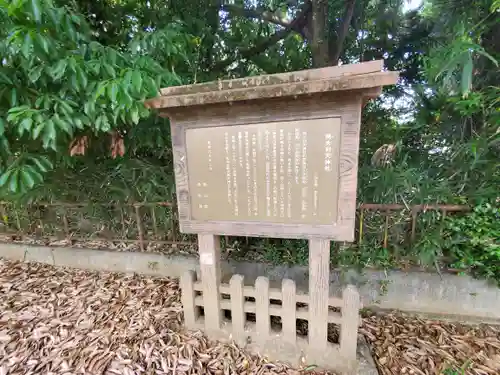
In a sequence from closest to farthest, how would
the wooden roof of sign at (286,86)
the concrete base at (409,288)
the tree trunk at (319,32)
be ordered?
the wooden roof of sign at (286,86), the concrete base at (409,288), the tree trunk at (319,32)

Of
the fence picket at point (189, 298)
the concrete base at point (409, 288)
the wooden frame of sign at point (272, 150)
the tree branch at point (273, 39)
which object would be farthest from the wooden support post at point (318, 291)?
the tree branch at point (273, 39)

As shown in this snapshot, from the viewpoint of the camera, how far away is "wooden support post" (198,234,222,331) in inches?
78.7

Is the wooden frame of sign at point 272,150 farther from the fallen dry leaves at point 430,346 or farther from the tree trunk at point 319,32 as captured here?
the tree trunk at point 319,32

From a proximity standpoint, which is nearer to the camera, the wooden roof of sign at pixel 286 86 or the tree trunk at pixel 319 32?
the wooden roof of sign at pixel 286 86

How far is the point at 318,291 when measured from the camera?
1.85 m

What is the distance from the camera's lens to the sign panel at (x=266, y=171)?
1.62m

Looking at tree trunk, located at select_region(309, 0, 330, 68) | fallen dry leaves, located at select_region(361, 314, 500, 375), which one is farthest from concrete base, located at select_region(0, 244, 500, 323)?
tree trunk, located at select_region(309, 0, 330, 68)

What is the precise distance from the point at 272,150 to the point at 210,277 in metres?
1.14

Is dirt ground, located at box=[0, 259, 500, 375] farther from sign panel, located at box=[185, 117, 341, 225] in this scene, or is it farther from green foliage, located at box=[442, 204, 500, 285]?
sign panel, located at box=[185, 117, 341, 225]

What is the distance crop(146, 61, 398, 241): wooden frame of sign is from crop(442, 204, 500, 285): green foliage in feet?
4.40

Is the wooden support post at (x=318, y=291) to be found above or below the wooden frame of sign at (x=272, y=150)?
below

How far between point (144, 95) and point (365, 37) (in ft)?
12.3

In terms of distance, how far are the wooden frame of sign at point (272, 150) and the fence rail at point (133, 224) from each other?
3.07 ft

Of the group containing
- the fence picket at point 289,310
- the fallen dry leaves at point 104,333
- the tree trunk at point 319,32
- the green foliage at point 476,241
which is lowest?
the fallen dry leaves at point 104,333
